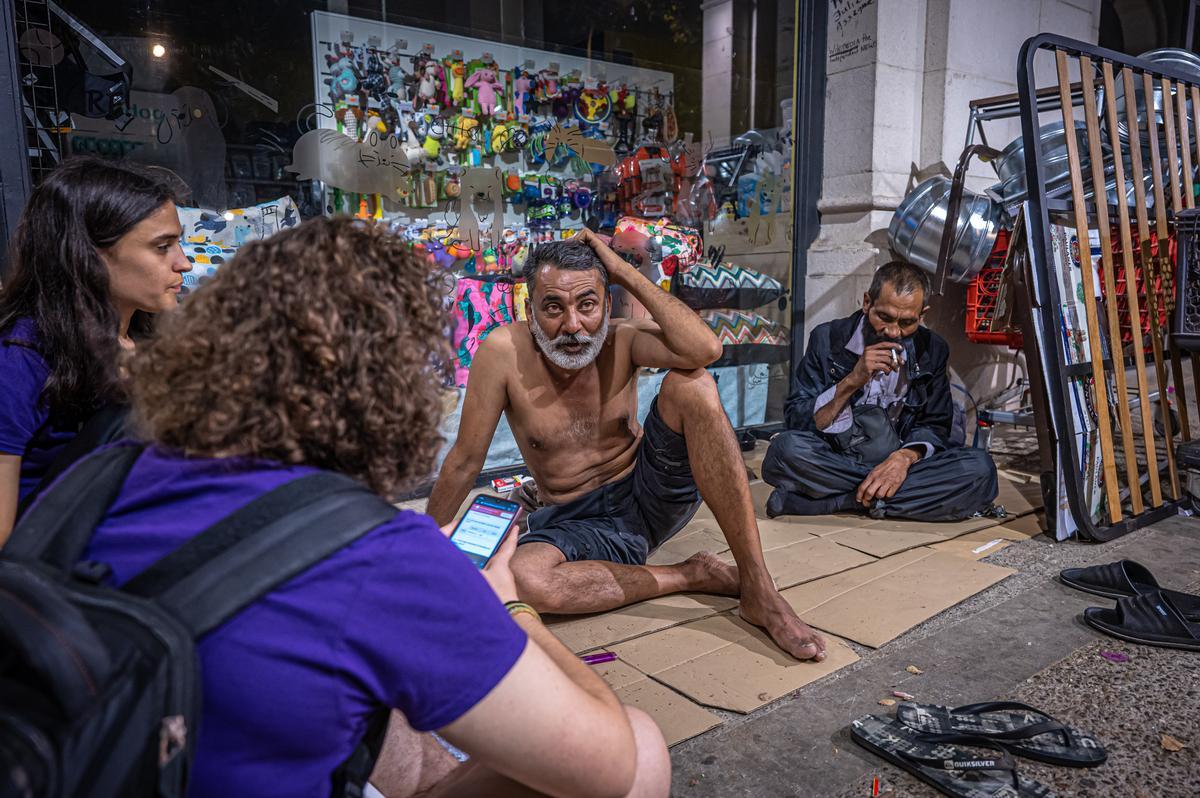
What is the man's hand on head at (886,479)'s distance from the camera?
3.83 meters

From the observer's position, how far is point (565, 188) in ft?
16.3

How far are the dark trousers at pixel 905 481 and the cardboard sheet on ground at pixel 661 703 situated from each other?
1807 mm

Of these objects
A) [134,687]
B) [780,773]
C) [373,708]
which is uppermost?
[134,687]

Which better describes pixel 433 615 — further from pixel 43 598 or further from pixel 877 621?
pixel 877 621

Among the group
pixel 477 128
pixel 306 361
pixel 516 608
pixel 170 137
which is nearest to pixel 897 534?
pixel 516 608

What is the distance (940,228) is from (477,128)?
284cm

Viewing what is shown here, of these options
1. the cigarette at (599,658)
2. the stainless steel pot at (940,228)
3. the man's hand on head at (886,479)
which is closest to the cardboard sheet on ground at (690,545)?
the man's hand on head at (886,479)

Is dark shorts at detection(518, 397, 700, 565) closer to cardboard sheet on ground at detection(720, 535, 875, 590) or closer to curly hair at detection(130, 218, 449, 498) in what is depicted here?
cardboard sheet on ground at detection(720, 535, 875, 590)

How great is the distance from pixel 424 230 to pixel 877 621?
315cm

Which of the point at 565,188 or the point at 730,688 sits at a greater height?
the point at 565,188

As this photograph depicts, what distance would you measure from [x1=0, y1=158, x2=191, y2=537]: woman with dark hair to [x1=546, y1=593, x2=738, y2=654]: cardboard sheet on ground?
5.02 ft

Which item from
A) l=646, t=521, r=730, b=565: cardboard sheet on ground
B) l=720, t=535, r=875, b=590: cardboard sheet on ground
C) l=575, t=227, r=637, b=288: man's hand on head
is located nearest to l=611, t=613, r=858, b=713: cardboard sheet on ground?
l=720, t=535, r=875, b=590: cardboard sheet on ground

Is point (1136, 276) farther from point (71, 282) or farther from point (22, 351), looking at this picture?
point (22, 351)

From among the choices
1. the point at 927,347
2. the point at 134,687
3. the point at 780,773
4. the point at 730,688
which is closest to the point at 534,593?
the point at 730,688
